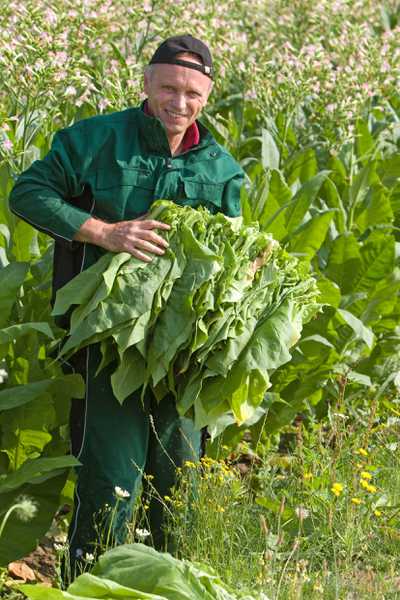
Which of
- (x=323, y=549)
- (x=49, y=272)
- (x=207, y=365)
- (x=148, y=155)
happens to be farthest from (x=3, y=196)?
(x=323, y=549)

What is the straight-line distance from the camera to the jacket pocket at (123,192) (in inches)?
141

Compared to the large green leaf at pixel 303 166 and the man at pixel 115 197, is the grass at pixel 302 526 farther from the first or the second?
the large green leaf at pixel 303 166

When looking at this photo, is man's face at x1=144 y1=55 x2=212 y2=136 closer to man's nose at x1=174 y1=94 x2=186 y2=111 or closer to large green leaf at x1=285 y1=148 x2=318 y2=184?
man's nose at x1=174 y1=94 x2=186 y2=111

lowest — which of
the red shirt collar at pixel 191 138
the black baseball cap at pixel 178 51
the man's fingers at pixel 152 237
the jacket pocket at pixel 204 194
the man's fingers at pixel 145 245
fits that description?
the man's fingers at pixel 145 245

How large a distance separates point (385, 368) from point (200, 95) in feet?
7.55

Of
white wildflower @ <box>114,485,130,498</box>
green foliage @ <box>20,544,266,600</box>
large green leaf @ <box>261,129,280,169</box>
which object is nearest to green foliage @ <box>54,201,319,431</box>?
white wildflower @ <box>114,485,130,498</box>

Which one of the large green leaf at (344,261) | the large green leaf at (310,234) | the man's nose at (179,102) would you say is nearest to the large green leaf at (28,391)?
the man's nose at (179,102)

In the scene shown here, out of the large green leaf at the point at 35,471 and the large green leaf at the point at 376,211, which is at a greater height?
the large green leaf at the point at 376,211

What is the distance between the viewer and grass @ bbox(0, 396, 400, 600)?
3449mm

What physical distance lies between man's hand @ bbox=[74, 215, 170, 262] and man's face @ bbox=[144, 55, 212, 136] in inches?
13.0

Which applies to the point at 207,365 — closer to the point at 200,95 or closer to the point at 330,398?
the point at 200,95

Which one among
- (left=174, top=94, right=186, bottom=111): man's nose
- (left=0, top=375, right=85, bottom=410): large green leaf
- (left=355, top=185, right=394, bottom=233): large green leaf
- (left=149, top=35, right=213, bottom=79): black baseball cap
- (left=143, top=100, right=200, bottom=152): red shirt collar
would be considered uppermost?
(left=149, top=35, right=213, bottom=79): black baseball cap

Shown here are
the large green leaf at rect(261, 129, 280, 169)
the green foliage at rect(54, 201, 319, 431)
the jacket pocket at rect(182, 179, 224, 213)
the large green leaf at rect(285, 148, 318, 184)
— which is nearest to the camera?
the green foliage at rect(54, 201, 319, 431)

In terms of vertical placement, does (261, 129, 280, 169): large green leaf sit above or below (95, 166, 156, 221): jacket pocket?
below
